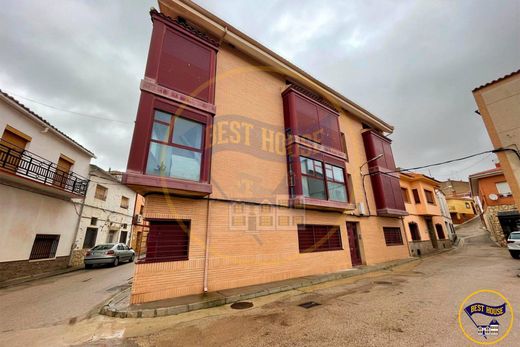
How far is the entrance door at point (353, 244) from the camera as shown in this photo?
11.1m

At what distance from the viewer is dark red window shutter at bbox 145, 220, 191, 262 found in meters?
5.85

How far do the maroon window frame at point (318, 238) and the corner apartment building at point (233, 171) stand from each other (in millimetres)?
50

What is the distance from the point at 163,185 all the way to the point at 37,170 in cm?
956

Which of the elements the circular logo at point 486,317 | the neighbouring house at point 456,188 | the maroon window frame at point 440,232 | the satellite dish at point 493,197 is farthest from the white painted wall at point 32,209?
the neighbouring house at point 456,188

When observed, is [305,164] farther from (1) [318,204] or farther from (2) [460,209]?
(2) [460,209]

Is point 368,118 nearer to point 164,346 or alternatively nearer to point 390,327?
point 390,327

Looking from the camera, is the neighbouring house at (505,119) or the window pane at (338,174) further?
the window pane at (338,174)

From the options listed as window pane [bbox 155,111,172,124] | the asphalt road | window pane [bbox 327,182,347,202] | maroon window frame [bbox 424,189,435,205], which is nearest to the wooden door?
the asphalt road

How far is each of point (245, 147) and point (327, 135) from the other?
5230 mm

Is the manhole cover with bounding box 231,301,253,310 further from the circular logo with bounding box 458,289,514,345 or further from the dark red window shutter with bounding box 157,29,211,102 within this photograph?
the dark red window shutter with bounding box 157,29,211,102

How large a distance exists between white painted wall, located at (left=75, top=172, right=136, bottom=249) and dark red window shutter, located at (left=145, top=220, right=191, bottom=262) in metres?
11.0

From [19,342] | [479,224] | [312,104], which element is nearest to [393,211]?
[312,104]

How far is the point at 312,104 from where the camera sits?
1112cm

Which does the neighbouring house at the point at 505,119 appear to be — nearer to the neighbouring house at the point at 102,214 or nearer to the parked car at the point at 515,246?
the parked car at the point at 515,246
